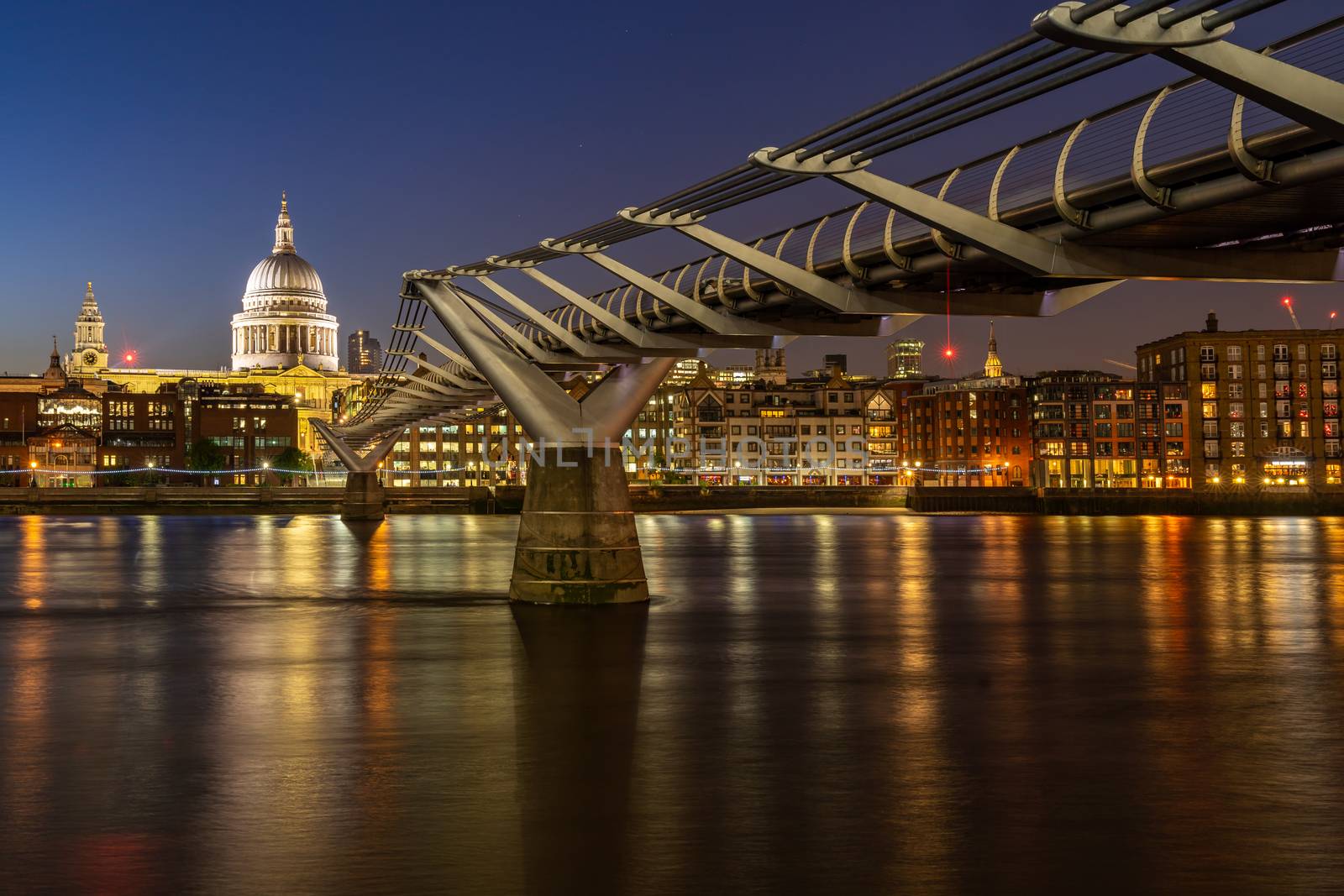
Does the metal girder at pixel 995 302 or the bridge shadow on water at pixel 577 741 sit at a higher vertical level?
the metal girder at pixel 995 302

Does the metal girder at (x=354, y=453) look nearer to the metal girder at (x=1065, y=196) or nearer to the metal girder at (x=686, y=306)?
the metal girder at (x=686, y=306)

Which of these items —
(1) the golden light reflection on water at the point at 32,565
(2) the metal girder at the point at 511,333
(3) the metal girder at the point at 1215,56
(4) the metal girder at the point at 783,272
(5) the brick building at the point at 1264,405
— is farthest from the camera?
(5) the brick building at the point at 1264,405

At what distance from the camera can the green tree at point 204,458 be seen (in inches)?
7047

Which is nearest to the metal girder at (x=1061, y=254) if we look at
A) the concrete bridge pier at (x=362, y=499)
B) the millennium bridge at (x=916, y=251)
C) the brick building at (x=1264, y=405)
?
the millennium bridge at (x=916, y=251)

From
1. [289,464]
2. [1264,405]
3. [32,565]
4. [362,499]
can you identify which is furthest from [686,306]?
[289,464]

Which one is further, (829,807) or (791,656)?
(791,656)

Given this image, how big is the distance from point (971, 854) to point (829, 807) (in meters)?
2.27

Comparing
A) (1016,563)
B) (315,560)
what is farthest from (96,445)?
(1016,563)

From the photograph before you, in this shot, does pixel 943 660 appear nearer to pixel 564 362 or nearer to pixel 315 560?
pixel 564 362

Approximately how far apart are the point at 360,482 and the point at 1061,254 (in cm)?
10145

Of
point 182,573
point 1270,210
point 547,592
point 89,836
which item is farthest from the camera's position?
point 182,573

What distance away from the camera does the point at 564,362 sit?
37.6 meters

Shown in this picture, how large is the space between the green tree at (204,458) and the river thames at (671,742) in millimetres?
136353

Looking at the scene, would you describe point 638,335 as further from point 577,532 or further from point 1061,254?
point 1061,254
